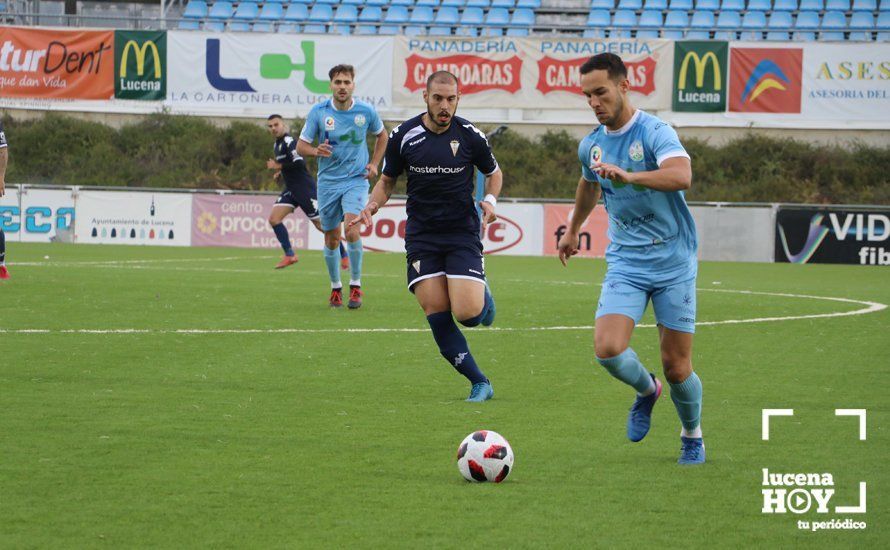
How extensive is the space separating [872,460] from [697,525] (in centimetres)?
169

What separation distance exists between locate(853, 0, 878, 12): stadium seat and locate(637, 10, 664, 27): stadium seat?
573cm

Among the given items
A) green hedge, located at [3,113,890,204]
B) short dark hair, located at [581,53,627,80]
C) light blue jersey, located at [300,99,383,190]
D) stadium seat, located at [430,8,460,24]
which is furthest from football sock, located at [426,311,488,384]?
stadium seat, located at [430,8,460,24]

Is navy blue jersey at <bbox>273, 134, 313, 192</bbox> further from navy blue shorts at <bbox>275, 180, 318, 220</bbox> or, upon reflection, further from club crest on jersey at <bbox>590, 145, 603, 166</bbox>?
club crest on jersey at <bbox>590, 145, 603, 166</bbox>

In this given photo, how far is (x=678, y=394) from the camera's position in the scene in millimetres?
6441

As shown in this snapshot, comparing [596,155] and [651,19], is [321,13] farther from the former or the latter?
[596,155]

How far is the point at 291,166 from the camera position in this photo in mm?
20391

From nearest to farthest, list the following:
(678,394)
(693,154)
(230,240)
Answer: (678,394) < (230,240) < (693,154)

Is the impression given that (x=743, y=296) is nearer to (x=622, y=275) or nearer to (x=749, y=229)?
(x=622, y=275)

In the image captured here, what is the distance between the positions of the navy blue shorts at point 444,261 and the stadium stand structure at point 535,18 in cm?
2865

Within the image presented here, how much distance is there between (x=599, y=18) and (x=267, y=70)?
10.1 m

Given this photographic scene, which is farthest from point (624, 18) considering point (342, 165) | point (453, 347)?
point (453, 347)

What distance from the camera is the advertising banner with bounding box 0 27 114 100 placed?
124 ft

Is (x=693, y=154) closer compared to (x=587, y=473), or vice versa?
(x=587, y=473)

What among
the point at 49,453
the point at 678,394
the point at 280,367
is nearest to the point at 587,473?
the point at 678,394
